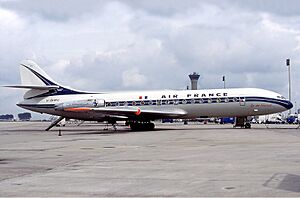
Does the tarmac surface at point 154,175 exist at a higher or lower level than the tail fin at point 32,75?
lower

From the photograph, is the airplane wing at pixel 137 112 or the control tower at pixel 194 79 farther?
the control tower at pixel 194 79

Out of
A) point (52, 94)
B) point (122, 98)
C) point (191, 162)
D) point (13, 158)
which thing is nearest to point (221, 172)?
point (191, 162)

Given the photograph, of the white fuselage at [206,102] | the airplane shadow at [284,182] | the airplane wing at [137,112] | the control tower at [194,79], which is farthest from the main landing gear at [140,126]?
the control tower at [194,79]

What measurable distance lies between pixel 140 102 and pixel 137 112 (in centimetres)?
216

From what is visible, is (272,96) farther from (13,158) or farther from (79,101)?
(13,158)

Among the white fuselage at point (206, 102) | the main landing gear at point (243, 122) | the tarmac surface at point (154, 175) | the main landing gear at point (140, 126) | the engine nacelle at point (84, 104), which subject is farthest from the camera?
the main landing gear at point (243, 122)

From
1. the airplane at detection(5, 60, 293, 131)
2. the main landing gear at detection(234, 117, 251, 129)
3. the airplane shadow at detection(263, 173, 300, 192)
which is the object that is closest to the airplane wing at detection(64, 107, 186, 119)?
the airplane at detection(5, 60, 293, 131)

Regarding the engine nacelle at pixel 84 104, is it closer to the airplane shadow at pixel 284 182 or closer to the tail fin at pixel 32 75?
the tail fin at pixel 32 75

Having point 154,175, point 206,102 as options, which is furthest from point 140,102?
point 154,175

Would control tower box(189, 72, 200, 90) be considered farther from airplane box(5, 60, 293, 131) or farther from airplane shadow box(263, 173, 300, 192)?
airplane shadow box(263, 173, 300, 192)

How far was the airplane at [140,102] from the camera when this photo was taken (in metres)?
47.8

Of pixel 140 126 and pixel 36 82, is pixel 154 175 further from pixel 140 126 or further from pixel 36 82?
pixel 36 82

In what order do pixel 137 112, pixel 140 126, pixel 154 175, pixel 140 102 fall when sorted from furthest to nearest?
pixel 140 126, pixel 140 102, pixel 137 112, pixel 154 175

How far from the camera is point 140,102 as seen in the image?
5056cm
